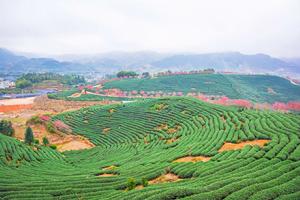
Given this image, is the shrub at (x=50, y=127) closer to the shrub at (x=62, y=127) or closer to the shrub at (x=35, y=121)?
the shrub at (x=62, y=127)

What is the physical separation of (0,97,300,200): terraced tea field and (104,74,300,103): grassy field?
62264 mm

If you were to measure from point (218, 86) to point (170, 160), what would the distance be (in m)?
105

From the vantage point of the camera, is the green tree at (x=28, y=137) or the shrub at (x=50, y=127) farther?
the shrub at (x=50, y=127)

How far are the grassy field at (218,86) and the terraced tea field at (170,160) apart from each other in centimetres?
6226

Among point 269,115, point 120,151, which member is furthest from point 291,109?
point 120,151

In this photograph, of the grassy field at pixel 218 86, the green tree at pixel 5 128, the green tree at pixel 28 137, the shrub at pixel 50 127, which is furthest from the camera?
the grassy field at pixel 218 86

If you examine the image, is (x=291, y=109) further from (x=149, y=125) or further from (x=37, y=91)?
(x=37, y=91)

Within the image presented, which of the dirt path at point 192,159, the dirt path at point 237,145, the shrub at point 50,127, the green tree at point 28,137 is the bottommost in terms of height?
the shrub at point 50,127

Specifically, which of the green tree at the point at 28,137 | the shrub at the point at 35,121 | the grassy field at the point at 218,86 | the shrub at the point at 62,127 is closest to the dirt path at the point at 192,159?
the green tree at the point at 28,137

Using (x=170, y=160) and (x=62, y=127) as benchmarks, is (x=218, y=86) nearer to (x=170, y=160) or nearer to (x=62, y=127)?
(x=62, y=127)

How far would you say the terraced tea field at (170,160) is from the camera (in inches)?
640

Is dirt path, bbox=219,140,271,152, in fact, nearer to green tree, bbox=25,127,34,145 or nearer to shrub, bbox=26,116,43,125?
green tree, bbox=25,127,34,145

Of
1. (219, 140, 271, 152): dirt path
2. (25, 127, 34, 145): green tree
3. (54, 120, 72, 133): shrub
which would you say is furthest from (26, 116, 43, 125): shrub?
(219, 140, 271, 152): dirt path

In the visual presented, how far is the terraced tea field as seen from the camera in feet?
53.4
